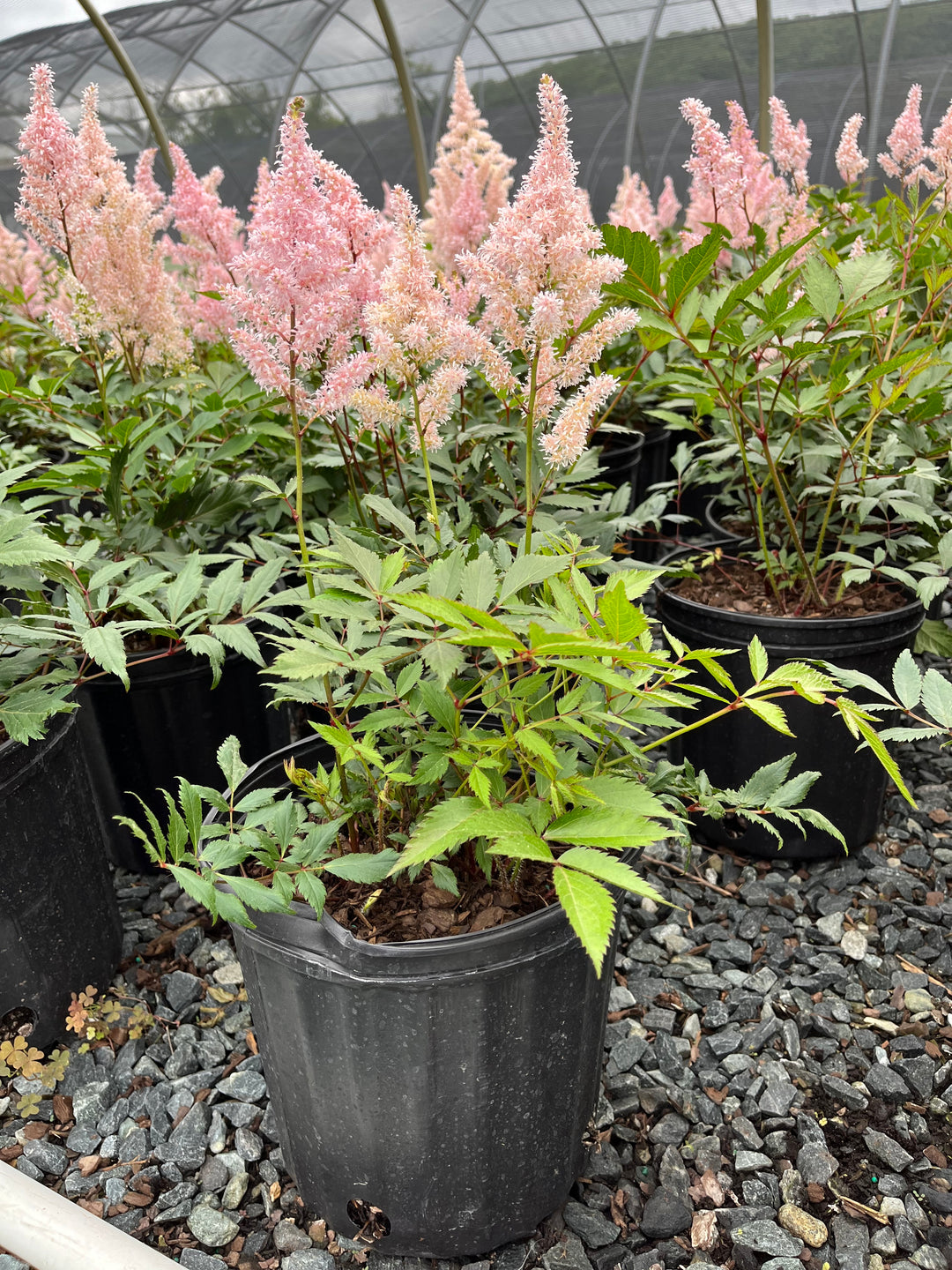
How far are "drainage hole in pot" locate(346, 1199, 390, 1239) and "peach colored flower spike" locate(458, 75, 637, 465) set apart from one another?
1044 millimetres

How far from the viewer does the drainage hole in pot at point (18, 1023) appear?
169cm

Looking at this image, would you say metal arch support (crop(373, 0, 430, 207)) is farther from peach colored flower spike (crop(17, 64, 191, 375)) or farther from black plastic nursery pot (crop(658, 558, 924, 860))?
black plastic nursery pot (crop(658, 558, 924, 860))

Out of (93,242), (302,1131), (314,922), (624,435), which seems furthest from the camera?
(624,435)

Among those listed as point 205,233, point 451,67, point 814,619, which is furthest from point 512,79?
point 814,619

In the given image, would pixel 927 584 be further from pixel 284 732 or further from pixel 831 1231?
pixel 284 732

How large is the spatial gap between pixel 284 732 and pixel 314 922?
1.30 meters

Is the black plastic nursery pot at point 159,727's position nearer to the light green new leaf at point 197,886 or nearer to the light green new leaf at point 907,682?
the light green new leaf at point 197,886

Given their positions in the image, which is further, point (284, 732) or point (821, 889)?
point (284, 732)

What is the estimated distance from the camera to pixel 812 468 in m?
2.21

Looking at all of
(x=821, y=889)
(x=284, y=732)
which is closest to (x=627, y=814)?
(x=821, y=889)

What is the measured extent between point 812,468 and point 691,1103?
4.56ft

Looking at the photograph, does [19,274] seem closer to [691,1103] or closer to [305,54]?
[691,1103]

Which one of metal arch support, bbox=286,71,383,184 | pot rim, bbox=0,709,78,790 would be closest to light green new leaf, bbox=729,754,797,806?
pot rim, bbox=0,709,78,790

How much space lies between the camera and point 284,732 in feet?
7.83
